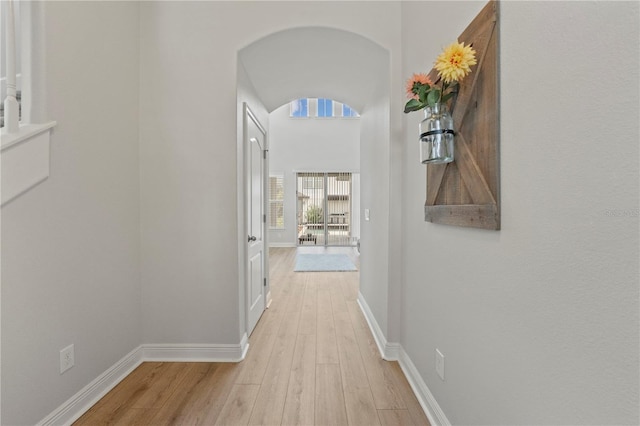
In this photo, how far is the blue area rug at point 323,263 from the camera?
565cm

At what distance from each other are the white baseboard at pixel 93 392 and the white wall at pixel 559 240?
6.50ft

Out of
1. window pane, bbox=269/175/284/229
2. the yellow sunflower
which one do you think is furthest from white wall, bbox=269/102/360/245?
the yellow sunflower

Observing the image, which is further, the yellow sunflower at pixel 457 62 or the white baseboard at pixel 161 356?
the white baseboard at pixel 161 356

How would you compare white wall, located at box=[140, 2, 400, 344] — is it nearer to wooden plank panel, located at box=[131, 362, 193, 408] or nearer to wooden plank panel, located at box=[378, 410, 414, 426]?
wooden plank panel, located at box=[131, 362, 193, 408]

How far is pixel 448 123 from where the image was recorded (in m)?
1.39

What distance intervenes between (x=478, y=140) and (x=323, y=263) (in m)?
5.18

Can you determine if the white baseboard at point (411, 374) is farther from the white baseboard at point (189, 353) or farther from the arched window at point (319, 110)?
the arched window at point (319, 110)

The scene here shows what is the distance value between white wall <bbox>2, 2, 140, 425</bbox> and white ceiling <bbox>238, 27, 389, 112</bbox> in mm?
923

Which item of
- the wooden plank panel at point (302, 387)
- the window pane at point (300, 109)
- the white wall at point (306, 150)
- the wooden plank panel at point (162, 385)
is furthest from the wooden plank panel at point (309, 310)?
the window pane at point (300, 109)

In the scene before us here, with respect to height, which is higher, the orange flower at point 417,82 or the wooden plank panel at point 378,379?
the orange flower at point 417,82

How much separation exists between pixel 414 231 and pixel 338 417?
46.6 inches

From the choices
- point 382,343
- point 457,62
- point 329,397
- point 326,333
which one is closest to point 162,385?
point 329,397

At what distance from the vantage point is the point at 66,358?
164 centimetres

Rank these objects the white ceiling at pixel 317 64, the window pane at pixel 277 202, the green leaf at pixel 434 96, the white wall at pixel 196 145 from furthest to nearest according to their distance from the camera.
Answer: the window pane at pixel 277 202 < the white ceiling at pixel 317 64 < the white wall at pixel 196 145 < the green leaf at pixel 434 96
